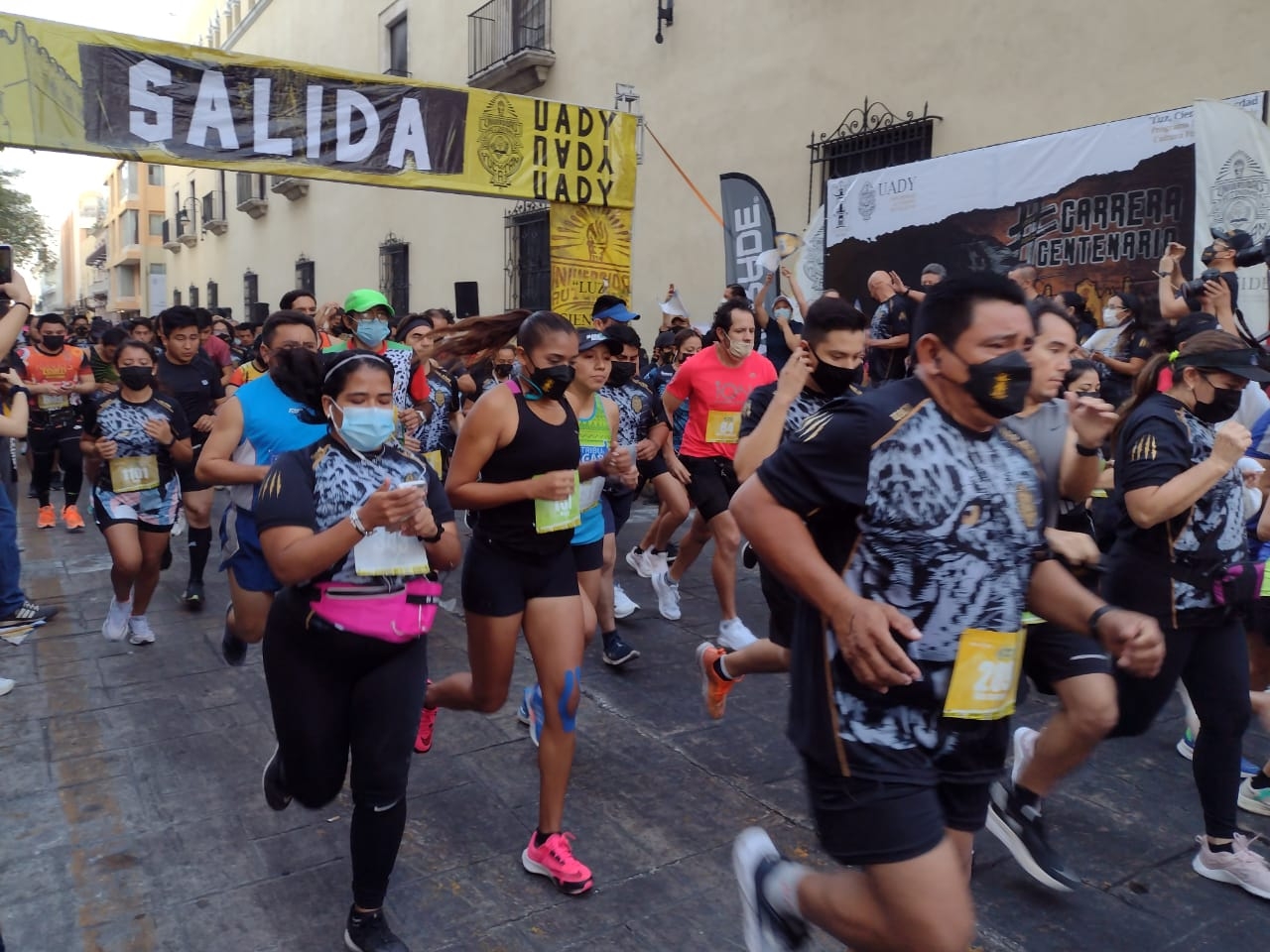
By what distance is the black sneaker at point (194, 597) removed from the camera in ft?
22.4

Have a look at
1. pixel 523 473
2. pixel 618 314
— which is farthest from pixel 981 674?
pixel 618 314

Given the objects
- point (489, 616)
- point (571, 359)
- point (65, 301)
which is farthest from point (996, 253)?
point (65, 301)

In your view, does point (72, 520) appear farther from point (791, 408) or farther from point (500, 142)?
point (791, 408)

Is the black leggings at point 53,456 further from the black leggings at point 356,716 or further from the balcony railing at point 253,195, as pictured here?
the balcony railing at point 253,195

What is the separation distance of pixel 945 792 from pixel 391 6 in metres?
23.1

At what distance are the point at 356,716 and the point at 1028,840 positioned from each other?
7.12ft

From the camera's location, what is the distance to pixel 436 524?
10.1ft

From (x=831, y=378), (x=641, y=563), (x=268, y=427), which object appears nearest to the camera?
(x=831, y=378)

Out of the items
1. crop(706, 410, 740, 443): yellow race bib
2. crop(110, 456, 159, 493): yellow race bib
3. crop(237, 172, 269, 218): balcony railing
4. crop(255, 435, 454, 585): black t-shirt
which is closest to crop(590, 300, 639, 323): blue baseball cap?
crop(706, 410, 740, 443): yellow race bib

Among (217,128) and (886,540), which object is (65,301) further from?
(886,540)

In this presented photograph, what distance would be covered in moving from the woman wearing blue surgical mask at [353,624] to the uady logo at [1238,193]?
6.14 m

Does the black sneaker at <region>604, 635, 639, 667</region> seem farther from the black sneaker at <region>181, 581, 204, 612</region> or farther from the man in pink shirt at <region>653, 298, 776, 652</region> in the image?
the black sneaker at <region>181, 581, 204, 612</region>

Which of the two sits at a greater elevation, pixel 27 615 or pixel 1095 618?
pixel 1095 618

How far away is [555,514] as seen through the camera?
3631 mm
